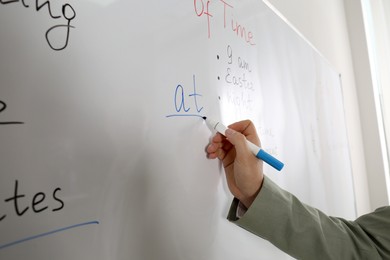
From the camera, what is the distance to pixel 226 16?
23.0 inches

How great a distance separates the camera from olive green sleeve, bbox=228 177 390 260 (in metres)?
0.53

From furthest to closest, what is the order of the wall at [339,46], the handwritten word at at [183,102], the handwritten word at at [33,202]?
the wall at [339,46], the handwritten word at at [183,102], the handwritten word at at [33,202]

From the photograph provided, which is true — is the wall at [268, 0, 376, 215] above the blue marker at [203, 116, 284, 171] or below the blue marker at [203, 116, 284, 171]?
above

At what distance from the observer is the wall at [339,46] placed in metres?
1.15

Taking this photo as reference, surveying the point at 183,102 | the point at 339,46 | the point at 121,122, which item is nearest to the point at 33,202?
the point at 121,122

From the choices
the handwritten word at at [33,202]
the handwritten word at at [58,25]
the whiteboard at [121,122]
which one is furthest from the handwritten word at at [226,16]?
the handwritten word at at [33,202]

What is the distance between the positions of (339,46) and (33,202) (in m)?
1.94

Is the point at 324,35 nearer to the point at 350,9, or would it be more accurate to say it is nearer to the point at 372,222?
the point at 350,9

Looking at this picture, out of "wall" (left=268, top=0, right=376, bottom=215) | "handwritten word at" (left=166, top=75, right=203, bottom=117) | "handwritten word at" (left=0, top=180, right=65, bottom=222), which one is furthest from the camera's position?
"wall" (left=268, top=0, right=376, bottom=215)

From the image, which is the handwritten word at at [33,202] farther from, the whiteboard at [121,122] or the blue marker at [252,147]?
the blue marker at [252,147]

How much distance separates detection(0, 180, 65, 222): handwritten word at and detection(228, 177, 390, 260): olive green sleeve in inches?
13.4

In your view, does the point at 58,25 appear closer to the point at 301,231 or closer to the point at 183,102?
the point at 183,102

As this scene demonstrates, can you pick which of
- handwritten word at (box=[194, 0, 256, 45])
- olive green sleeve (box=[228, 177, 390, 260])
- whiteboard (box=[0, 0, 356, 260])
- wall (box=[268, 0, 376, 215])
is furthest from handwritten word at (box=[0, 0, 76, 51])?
wall (box=[268, 0, 376, 215])

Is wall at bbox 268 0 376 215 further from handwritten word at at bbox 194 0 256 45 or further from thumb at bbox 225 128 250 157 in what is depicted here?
thumb at bbox 225 128 250 157
